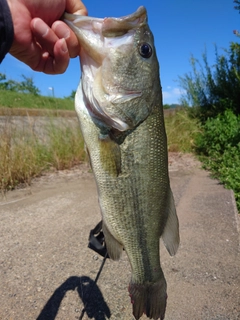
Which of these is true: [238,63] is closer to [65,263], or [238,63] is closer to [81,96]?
[65,263]

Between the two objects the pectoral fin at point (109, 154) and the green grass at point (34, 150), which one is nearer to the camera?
the pectoral fin at point (109, 154)

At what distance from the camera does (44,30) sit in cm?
159

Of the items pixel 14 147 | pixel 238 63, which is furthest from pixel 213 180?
pixel 238 63

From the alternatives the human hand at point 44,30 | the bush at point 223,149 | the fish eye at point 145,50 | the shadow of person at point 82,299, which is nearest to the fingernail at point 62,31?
the human hand at point 44,30

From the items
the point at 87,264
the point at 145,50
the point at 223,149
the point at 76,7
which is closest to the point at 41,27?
the point at 76,7

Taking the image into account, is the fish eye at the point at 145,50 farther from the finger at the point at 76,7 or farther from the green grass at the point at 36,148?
the green grass at the point at 36,148

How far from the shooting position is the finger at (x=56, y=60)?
5.23 ft

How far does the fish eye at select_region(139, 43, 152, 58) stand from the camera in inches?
65.0

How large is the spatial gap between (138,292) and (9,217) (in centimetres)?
311

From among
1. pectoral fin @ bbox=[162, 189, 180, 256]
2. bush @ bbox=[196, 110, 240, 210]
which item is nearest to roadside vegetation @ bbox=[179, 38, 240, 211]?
bush @ bbox=[196, 110, 240, 210]

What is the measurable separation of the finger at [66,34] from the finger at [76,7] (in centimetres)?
18

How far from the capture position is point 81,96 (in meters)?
1.63

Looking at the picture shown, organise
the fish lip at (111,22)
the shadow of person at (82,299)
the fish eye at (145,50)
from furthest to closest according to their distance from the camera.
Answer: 1. the shadow of person at (82,299)
2. the fish eye at (145,50)
3. the fish lip at (111,22)

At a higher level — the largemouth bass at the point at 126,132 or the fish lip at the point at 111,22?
the fish lip at the point at 111,22
